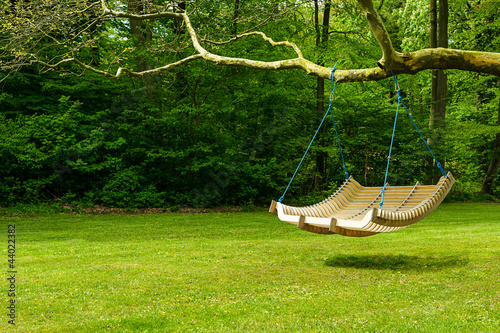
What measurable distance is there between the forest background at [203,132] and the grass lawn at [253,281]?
3.94m

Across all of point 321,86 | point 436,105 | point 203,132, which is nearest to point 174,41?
point 203,132

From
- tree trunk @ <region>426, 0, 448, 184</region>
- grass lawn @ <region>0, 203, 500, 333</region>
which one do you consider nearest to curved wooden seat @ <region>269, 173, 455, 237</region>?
grass lawn @ <region>0, 203, 500, 333</region>

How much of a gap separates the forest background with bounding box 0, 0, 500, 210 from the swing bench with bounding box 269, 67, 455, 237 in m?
6.75

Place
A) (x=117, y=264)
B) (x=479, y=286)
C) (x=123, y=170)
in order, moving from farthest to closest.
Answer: (x=123, y=170) < (x=117, y=264) < (x=479, y=286)

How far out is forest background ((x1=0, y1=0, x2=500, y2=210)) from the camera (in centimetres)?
1365

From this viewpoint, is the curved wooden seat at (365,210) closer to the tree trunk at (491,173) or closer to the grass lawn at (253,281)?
the grass lawn at (253,281)

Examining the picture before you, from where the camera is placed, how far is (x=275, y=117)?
16.0 meters

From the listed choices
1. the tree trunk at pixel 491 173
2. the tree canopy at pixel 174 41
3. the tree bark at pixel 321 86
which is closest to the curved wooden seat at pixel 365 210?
the tree canopy at pixel 174 41

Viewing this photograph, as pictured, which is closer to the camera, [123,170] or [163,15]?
[163,15]

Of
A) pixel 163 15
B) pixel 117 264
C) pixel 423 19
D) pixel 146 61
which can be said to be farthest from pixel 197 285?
pixel 423 19

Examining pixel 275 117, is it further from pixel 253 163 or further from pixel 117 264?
pixel 117 264

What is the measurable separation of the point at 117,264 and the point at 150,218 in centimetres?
606

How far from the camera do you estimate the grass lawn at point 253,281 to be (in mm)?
4035

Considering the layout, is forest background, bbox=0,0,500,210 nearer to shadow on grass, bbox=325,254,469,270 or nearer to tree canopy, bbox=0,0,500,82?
tree canopy, bbox=0,0,500,82
